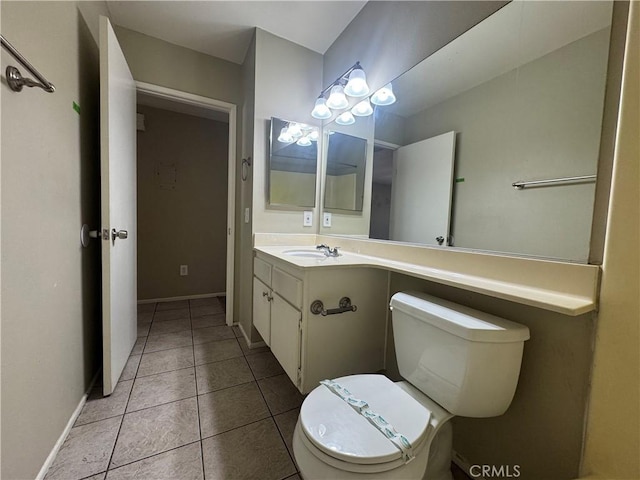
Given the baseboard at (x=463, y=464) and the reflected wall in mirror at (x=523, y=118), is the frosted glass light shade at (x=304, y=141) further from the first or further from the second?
the baseboard at (x=463, y=464)

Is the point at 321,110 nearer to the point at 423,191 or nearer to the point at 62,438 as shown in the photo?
the point at 423,191

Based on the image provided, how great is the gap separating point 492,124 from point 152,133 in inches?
123

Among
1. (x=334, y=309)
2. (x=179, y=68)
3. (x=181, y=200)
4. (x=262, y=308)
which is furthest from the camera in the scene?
(x=181, y=200)

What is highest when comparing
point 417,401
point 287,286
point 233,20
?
point 233,20

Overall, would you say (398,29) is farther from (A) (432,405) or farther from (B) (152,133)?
(B) (152,133)

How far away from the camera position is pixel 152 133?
2.75 meters

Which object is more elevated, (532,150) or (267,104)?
(267,104)

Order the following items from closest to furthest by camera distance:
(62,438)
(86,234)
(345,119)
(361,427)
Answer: (361,427), (62,438), (86,234), (345,119)

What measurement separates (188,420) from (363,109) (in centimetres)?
197

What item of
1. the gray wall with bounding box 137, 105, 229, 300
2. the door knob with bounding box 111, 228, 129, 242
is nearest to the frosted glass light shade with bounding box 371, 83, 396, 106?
the door knob with bounding box 111, 228, 129, 242

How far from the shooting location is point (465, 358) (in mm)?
729

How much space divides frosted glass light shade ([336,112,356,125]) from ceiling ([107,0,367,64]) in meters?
0.59

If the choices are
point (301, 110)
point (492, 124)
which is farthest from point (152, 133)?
point (492, 124)

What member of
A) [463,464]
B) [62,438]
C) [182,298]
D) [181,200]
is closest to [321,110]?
[181,200]
